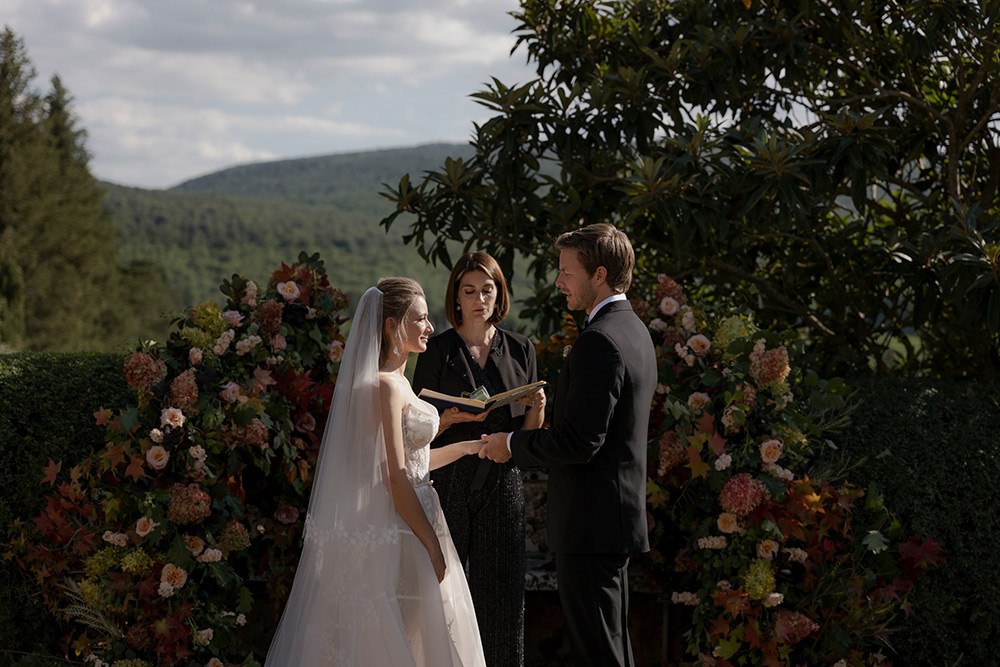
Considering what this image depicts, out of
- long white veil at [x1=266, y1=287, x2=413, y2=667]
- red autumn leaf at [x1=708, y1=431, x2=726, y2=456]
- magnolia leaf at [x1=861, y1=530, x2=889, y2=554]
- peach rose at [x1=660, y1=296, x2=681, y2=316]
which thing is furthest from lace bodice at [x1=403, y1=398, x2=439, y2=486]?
magnolia leaf at [x1=861, y1=530, x2=889, y2=554]

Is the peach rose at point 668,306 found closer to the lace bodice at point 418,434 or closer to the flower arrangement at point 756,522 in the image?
the flower arrangement at point 756,522

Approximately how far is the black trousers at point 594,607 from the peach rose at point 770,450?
43.4 inches

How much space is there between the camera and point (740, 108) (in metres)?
6.42

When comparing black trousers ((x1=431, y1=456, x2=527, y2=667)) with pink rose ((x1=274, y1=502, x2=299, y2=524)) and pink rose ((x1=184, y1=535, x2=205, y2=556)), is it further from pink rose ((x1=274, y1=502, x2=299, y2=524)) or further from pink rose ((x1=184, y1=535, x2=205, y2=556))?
pink rose ((x1=184, y1=535, x2=205, y2=556))

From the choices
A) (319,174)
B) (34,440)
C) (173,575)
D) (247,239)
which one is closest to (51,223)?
(34,440)

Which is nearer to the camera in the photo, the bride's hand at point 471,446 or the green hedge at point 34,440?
the bride's hand at point 471,446

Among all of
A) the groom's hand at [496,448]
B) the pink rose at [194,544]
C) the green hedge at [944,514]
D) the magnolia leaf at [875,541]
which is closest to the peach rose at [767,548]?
the magnolia leaf at [875,541]

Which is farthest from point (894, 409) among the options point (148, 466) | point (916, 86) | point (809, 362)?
point (148, 466)

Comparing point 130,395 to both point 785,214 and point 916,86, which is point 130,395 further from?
point 916,86

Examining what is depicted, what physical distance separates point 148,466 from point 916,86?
5.17 m

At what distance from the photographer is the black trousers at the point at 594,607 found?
3.38m

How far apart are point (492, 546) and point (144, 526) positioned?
59.2 inches

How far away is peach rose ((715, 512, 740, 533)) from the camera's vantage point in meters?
4.23

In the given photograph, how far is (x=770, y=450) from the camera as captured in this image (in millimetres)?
4254
